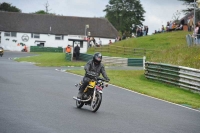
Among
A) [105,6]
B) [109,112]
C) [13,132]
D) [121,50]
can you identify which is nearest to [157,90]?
[109,112]

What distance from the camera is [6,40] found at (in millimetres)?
107125

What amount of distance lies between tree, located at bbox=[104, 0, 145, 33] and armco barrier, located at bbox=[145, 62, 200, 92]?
9477 centimetres

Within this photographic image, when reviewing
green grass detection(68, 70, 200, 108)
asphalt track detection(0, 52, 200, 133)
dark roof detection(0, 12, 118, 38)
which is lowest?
green grass detection(68, 70, 200, 108)

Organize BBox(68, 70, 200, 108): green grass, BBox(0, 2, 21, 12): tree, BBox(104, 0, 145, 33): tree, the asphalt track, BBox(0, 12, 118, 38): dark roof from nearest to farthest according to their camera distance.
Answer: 1. the asphalt track
2. BBox(68, 70, 200, 108): green grass
3. BBox(0, 12, 118, 38): dark roof
4. BBox(104, 0, 145, 33): tree
5. BBox(0, 2, 21, 12): tree

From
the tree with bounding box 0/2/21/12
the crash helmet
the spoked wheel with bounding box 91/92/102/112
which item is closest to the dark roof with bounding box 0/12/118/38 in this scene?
the tree with bounding box 0/2/21/12

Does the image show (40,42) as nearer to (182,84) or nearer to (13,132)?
(182,84)

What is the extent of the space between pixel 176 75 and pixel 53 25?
82.5m

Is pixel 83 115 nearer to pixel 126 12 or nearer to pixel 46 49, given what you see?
pixel 46 49

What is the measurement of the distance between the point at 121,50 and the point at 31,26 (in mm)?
52172

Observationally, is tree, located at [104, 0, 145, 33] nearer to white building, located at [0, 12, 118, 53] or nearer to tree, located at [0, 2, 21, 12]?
white building, located at [0, 12, 118, 53]

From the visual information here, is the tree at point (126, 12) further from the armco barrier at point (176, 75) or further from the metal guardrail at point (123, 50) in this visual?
the armco barrier at point (176, 75)

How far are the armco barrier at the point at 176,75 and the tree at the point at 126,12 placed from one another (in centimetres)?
9477

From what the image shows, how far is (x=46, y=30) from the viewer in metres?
108

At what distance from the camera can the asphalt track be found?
11.8 meters
